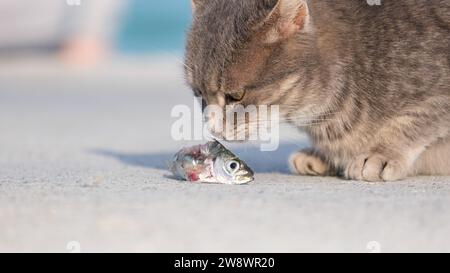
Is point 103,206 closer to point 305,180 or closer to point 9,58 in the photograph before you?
point 305,180

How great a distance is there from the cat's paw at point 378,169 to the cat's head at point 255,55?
1.15ft

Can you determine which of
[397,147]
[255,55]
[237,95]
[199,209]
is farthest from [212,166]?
[397,147]

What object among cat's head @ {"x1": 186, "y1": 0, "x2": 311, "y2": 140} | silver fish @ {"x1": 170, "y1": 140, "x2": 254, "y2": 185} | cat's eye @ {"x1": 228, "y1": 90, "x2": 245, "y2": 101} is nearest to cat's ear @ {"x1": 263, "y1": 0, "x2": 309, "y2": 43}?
cat's head @ {"x1": 186, "y1": 0, "x2": 311, "y2": 140}

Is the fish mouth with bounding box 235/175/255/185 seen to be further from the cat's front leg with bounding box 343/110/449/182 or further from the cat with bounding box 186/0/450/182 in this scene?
the cat's front leg with bounding box 343/110/449/182

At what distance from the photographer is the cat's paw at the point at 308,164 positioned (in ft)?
9.68

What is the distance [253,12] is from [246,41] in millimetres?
114

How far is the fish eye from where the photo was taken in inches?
100

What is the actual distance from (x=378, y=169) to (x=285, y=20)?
63 centimetres

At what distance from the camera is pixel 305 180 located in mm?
A: 2738

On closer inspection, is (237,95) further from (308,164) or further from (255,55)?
(308,164)

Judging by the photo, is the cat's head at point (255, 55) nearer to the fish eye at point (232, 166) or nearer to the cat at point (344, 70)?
the cat at point (344, 70)

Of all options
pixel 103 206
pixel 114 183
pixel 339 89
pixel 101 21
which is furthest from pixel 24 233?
pixel 101 21

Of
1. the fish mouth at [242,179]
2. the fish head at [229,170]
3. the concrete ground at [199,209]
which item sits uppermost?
the fish head at [229,170]

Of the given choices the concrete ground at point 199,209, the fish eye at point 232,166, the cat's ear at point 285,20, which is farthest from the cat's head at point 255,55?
the concrete ground at point 199,209
